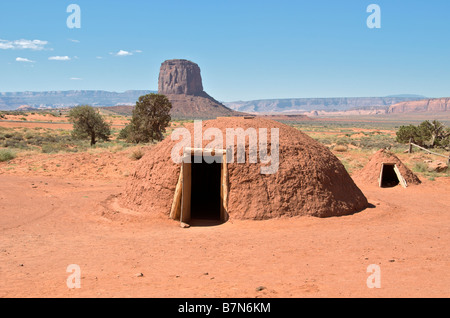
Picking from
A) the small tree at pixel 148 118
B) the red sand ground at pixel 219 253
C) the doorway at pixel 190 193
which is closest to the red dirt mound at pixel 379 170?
the red sand ground at pixel 219 253

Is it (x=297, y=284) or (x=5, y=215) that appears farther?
(x=5, y=215)

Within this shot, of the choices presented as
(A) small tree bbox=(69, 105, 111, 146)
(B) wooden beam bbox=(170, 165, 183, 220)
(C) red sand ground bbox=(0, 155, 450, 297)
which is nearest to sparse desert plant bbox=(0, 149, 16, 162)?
(A) small tree bbox=(69, 105, 111, 146)

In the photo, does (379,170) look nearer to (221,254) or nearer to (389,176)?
(389,176)

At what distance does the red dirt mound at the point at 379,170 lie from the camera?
13.8m

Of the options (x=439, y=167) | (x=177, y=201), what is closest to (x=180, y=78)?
(x=439, y=167)

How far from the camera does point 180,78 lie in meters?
119

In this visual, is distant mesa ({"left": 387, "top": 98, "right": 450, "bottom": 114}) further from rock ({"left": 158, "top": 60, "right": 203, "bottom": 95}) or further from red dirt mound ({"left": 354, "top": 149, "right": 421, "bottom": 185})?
red dirt mound ({"left": 354, "top": 149, "right": 421, "bottom": 185})

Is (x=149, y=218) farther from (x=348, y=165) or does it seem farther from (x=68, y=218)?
(x=348, y=165)

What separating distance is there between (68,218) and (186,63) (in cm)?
11893

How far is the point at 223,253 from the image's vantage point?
234 inches

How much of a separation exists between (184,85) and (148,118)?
317 feet

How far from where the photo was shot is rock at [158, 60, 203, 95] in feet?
388
